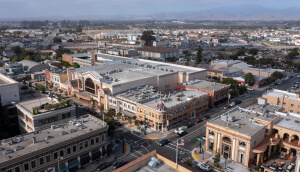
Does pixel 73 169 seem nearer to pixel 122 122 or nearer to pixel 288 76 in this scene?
pixel 122 122

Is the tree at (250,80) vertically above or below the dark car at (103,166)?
above

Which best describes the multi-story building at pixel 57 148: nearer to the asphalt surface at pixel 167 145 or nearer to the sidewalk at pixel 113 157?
the sidewalk at pixel 113 157

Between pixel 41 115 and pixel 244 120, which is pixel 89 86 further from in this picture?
pixel 244 120

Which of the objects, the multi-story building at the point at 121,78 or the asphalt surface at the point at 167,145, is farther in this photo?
the multi-story building at the point at 121,78

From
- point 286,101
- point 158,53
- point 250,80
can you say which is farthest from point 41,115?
point 158,53

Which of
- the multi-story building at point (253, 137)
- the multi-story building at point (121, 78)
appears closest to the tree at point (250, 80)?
the multi-story building at point (121, 78)

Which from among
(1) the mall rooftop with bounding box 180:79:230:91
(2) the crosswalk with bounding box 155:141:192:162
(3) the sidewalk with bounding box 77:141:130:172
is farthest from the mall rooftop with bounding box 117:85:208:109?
(3) the sidewalk with bounding box 77:141:130:172
